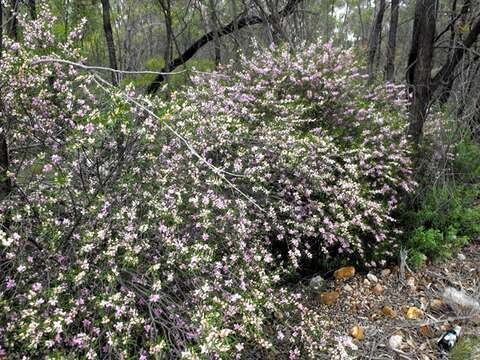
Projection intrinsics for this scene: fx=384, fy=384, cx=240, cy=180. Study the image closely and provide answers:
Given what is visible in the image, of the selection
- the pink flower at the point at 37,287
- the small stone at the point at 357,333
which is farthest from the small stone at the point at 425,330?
the pink flower at the point at 37,287

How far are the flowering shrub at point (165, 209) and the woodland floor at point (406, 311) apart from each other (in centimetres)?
32

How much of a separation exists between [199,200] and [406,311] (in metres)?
2.11

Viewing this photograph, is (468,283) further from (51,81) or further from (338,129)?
(51,81)

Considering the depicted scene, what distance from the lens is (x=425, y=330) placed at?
3.20m

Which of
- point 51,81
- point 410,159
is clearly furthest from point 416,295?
point 51,81

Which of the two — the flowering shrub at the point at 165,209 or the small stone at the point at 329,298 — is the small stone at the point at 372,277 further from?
the small stone at the point at 329,298

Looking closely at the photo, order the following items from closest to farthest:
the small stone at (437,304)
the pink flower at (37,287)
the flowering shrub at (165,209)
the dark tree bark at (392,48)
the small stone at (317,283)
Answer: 1. the pink flower at (37,287)
2. the flowering shrub at (165,209)
3. the small stone at (437,304)
4. the small stone at (317,283)
5. the dark tree bark at (392,48)

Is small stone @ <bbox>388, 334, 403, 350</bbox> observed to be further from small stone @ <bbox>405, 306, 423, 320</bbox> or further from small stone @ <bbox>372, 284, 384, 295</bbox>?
small stone @ <bbox>372, 284, 384, 295</bbox>

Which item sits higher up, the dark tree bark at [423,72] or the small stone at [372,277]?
the dark tree bark at [423,72]

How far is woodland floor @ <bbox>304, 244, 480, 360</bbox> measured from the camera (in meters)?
3.03

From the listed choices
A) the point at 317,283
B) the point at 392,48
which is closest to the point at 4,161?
the point at 317,283

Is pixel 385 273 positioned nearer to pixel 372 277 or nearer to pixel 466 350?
pixel 372 277

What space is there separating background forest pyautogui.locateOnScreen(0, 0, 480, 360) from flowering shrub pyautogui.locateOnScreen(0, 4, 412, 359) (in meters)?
0.02

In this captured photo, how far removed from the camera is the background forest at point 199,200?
223cm
